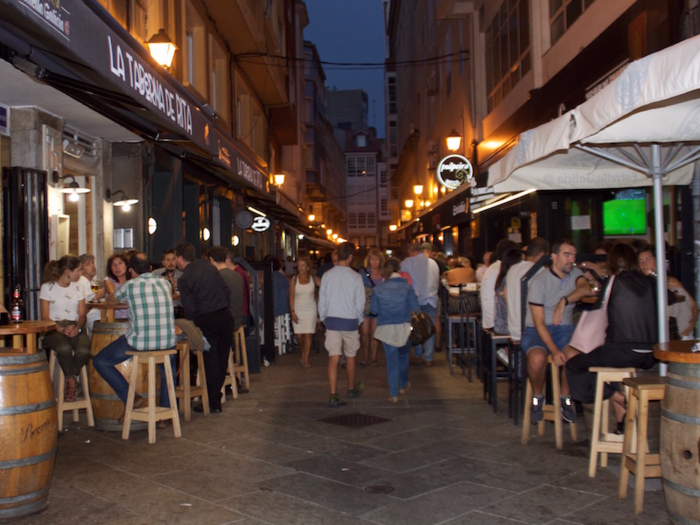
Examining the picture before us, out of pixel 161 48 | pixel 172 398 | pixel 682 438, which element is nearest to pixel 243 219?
pixel 161 48

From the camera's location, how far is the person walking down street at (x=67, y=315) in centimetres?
748

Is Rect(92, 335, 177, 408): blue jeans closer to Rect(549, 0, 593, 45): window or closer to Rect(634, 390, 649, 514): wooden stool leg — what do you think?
Rect(634, 390, 649, 514): wooden stool leg

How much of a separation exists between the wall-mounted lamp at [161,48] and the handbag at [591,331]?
25.9 feet

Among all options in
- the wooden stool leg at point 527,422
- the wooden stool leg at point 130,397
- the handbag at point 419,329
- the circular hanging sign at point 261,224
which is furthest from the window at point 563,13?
the circular hanging sign at point 261,224

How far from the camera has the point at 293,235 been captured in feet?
129

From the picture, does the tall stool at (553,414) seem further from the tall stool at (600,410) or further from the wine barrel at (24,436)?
the wine barrel at (24,436)

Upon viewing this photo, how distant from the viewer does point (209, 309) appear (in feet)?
26.6

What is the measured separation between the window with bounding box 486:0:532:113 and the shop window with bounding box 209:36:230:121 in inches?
268

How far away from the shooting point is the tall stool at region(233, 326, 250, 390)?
945 centimetres

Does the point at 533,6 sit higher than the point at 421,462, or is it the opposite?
the point at 533,6

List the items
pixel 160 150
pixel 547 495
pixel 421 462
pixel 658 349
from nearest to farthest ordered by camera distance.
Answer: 1. pixel 658 349
2. pixel 547 495
3. pixel 421 462
4. pixel 160 150

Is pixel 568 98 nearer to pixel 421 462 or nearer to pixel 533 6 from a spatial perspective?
pixel 533 6

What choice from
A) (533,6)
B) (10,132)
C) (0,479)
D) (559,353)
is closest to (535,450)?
(559,353)

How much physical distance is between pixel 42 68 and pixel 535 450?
5.58 m
